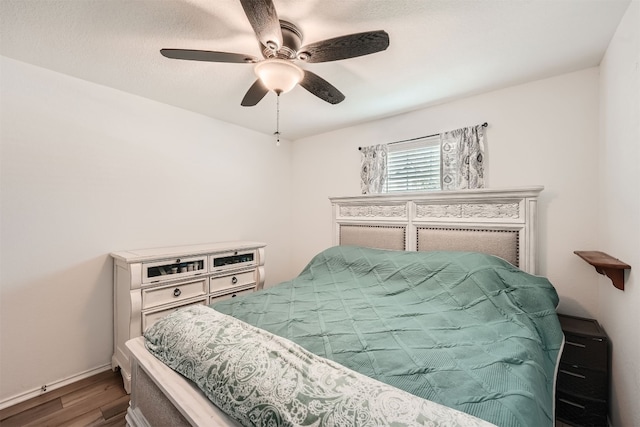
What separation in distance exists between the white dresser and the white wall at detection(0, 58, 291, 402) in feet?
0.73

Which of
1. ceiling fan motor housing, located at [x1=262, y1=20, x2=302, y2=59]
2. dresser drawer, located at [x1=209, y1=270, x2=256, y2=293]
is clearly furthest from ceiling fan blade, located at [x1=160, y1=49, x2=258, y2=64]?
dresser drawer, located at [x1=209, y1=270, x2=256, y2=293]

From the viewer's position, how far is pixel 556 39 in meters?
1.70

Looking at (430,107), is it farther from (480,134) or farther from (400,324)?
(400,324)

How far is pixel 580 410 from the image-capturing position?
1685 millimetres

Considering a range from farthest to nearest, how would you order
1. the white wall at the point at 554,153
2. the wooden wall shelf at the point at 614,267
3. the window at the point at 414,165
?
1. the window at the point at 414,165
2. the white wall at the point at 554,153
3. the wooden wall shelf at the point at 614,267

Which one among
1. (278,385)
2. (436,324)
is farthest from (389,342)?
(278,385)

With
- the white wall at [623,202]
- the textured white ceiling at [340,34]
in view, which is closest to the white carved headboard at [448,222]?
the white wall at [623,202]

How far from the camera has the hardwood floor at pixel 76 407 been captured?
5.76 feet

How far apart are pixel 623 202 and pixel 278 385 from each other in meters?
2.07

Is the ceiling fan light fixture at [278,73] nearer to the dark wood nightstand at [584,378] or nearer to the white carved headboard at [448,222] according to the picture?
the white carved headboard at [448,222]

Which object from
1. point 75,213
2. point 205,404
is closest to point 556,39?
point 205,404

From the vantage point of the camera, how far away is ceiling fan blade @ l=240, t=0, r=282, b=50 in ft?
3.73

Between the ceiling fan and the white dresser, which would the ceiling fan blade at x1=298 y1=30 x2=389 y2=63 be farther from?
the white dresser

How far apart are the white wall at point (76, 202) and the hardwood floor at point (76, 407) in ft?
0.46
